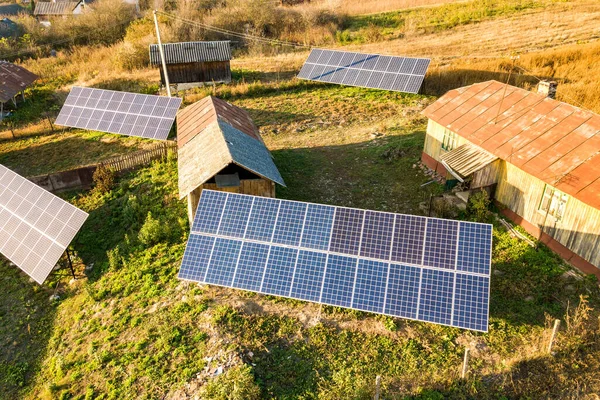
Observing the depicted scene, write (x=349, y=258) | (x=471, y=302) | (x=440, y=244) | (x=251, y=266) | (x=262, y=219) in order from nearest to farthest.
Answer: (x=471, y=302) < (x=440, y=244) < (x=349, y=258) < (x=251, y=266) < (x=262, y=219)

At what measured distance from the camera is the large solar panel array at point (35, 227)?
16656mm

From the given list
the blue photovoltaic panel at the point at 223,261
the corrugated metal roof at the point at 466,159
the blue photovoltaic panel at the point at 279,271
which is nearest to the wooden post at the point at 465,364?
the blue photovoltaic panel at the point at 279,271

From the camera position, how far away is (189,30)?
1863 inches

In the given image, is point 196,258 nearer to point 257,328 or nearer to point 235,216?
point 235,216

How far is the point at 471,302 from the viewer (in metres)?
12.5

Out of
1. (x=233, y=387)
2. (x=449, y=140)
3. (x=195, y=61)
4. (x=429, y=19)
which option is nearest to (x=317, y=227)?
(x=233, y=387)

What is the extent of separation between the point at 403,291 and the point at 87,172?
17608 mm

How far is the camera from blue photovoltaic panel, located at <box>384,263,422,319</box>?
12.7 meters

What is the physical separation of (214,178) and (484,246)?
10.3 m

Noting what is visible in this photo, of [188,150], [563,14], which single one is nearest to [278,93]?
[188,150]

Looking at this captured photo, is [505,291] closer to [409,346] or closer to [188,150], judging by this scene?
[409,346]

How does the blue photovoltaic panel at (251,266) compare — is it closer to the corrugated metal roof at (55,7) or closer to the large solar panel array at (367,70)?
the large solar panel array at (367,70)

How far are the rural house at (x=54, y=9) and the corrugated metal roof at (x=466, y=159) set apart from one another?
60630mm

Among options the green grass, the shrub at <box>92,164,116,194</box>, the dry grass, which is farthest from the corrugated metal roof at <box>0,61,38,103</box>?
the dry grass
